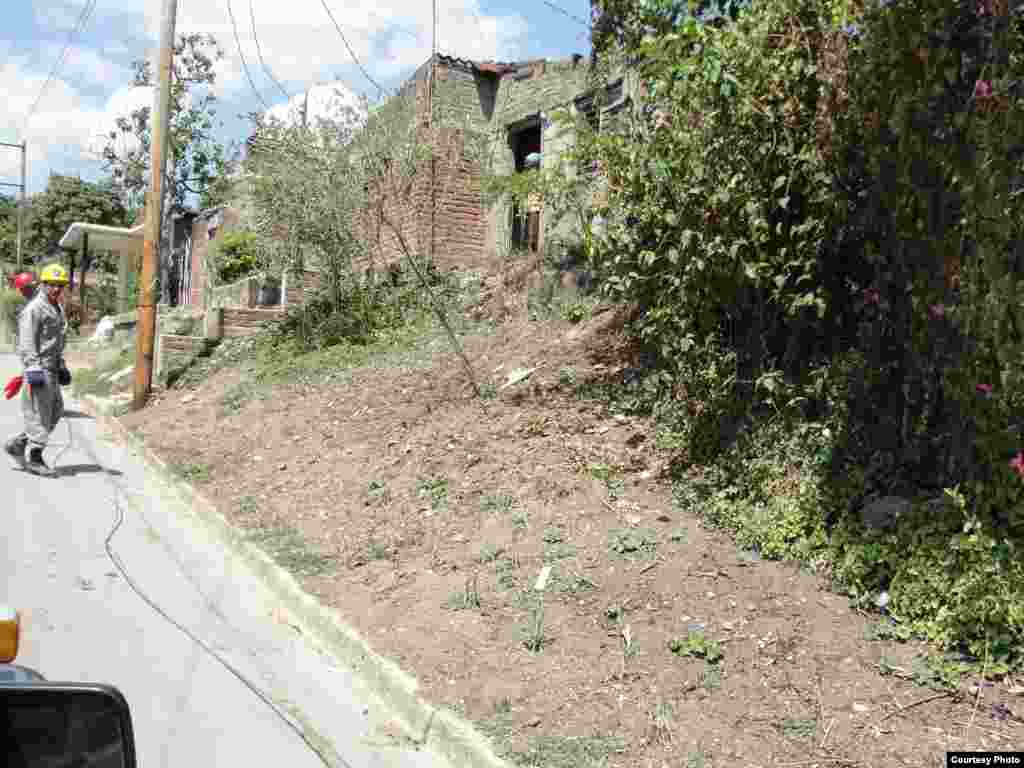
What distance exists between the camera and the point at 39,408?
9.07 metres

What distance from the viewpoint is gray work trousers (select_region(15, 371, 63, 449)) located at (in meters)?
9.05

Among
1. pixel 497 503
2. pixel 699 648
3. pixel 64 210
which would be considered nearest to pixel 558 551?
pixel 497 503

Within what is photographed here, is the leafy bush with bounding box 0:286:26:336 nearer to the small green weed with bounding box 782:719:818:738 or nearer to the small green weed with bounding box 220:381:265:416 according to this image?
the small green weed with bounding box 220:381:265:416

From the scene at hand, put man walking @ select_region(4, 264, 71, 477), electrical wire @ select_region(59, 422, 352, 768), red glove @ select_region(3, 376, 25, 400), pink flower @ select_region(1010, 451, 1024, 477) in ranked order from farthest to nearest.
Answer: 1. red glove @ select_region(3, 376, 25, 400)
2. man walking @ select_region(4, 264, 71, 477)
3. pink flower @ select_region(1010, 451, 1024, 477)
4. electrical wire @ select_region(59, 422, 352, 768)

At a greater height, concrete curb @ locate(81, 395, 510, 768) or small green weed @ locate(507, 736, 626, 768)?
small green weed @ locate(507, 736, 626, 768)

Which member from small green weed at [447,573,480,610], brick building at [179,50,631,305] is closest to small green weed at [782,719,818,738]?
small green weed at [447,573,480,610]

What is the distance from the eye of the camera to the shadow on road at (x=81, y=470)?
9.68m

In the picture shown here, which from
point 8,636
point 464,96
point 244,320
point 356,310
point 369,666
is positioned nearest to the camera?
point 8,636

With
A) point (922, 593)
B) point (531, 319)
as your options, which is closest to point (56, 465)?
point (531, 319)

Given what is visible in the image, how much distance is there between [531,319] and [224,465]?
Answer: 394cm

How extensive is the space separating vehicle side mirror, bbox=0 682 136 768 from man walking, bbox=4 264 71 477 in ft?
27.3

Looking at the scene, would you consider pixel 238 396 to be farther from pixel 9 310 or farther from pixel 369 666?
pixel 9 310

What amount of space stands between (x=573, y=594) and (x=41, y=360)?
239 inches

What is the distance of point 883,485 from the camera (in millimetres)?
5855
